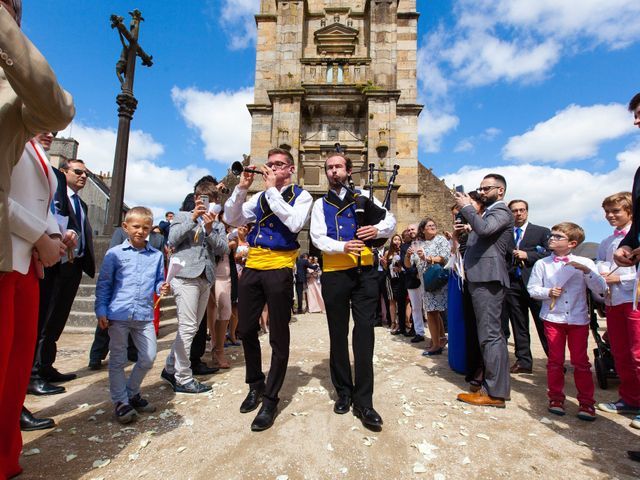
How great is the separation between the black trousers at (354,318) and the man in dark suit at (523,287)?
258 centimetres

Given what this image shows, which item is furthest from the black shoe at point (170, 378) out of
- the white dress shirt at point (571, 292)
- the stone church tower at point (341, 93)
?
the stone church tower at point (341, 93)

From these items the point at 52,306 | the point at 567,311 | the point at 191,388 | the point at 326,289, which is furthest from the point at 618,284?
the point at 52,306

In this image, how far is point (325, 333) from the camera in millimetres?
7473

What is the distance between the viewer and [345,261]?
3.18 meters

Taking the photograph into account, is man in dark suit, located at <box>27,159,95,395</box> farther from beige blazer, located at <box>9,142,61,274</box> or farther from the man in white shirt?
the man in white shirt

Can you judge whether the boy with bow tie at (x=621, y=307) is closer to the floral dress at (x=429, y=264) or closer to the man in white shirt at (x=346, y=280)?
the floral dress at (x=429, y=264)

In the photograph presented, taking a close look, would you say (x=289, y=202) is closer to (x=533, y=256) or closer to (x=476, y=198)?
(x=476, y=198)

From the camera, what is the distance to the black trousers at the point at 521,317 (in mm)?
4797

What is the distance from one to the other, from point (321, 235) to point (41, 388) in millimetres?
3342

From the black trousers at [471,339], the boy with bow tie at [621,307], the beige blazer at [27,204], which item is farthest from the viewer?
the black trousers at [471,339]

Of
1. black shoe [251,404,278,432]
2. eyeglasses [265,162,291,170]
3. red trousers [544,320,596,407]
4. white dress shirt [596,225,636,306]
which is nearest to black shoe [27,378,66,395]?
black shoe [251,404,278,432]

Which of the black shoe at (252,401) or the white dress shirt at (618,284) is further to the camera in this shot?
the white dress shirt at (618,284)

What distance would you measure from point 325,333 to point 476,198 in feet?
15.4

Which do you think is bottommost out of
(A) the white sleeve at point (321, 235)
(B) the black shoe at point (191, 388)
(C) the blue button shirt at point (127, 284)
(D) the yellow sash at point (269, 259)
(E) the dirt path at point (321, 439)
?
(E) the dirt path at point (321, 439)
